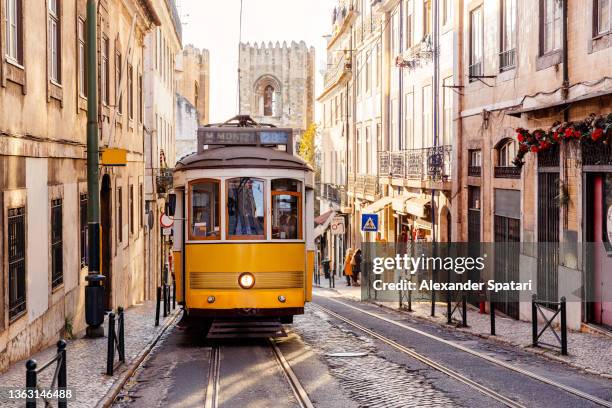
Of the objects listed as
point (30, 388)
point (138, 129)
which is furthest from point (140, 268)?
point (30, 388)

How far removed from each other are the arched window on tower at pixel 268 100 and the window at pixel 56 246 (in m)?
78.7

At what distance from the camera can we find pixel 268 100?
3748 inches

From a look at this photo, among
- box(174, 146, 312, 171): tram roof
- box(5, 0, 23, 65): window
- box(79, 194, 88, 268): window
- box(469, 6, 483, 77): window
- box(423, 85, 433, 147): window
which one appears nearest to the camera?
box(5, 0, 23, 65): window

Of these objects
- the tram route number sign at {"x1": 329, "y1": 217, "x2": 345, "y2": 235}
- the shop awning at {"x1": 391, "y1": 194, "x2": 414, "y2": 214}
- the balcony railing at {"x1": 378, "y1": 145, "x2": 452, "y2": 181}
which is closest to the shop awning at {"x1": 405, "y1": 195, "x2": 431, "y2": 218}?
the shop awning at {"x1": 391, "y1": 194, "x2": 414, "y2": 214}

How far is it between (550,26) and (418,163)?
36.6ft

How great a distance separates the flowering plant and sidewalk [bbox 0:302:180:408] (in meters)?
7.78

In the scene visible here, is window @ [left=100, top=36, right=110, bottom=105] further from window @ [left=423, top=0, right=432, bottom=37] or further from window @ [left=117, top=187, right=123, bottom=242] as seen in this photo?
window @ [left=423, top=0, right=432, bottom=37]

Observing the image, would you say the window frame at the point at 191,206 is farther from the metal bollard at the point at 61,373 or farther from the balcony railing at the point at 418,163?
the balcony railing at the point at 418,163

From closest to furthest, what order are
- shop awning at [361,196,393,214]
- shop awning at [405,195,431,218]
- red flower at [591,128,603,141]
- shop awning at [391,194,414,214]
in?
red flower at [591,128,603,141], shop awning at [405,195,431,218], shop awning at [391,194,414,214], shop awning at [361,196,393,214]

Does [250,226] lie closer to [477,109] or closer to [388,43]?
[477,109]

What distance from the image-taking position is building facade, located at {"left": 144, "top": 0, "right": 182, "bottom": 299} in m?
33.2

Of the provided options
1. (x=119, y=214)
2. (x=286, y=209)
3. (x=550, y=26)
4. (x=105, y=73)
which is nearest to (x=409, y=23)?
(x=119, y=214)

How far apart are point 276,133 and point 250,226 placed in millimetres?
2025

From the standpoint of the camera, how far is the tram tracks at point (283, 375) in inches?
423
